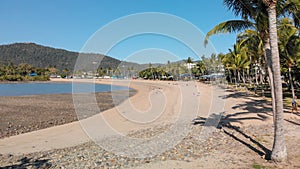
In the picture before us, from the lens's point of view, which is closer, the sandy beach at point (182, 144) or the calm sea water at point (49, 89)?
the sandy beach at point (182, 144)

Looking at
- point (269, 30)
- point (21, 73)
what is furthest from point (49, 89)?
point (21, 73)

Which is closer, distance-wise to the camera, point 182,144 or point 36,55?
point 182,144

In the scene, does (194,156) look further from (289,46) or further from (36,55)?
(36,55)

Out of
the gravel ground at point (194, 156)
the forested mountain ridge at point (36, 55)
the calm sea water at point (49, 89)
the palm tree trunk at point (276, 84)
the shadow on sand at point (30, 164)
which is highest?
the forested mountain ridge at point (36, 55)

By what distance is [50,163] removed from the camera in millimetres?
7891

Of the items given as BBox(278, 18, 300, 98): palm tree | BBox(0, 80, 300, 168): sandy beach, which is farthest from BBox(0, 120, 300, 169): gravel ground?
BBox(278, 18, 300, 98): palm tree

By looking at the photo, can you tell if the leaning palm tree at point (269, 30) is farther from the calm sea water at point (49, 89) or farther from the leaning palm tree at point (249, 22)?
the calm sea water at point (49, 89)

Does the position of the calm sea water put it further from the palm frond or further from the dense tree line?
the dense tree line

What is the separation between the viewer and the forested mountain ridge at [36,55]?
169625mm

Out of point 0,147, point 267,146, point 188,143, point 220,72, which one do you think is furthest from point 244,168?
point 220,72

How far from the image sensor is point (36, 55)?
183m

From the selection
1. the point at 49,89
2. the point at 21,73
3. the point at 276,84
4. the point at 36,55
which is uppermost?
the point at 36,55

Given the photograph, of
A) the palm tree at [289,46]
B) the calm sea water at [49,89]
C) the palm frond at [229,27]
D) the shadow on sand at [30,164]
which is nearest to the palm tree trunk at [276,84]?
the palm frond at [229,27]

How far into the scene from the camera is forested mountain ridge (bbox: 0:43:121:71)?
557 feet
